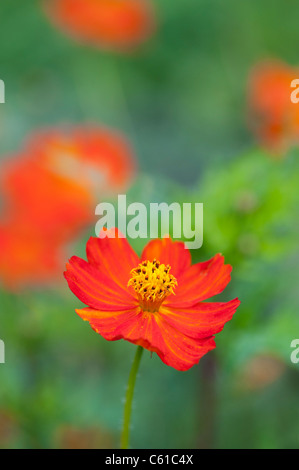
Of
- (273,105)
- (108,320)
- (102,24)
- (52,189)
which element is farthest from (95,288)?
(102,24)

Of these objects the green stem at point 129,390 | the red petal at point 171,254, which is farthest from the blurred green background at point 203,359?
the green stem at point 129,390

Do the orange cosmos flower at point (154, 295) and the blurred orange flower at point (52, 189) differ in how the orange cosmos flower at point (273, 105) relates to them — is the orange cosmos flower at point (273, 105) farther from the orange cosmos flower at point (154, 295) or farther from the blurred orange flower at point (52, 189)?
the orange cosmos flower at point (154, 295)

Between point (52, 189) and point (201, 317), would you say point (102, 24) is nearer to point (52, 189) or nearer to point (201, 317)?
point (52, 189)

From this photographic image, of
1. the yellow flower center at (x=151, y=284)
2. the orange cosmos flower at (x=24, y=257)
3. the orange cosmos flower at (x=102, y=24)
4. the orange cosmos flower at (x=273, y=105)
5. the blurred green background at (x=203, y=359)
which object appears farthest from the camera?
the orange cosmos flower at (x=102, y=24)

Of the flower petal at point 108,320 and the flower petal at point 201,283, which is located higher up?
the flower petal at point 201,283

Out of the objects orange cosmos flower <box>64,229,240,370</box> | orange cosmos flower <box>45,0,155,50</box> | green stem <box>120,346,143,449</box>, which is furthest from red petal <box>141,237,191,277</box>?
orange cosmos flower <box>45,0,155,50</box>

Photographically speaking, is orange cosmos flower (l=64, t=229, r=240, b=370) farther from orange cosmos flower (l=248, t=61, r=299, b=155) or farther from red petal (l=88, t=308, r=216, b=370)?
orange cosmos flower (l=248, t=61, r=299, b=155)
